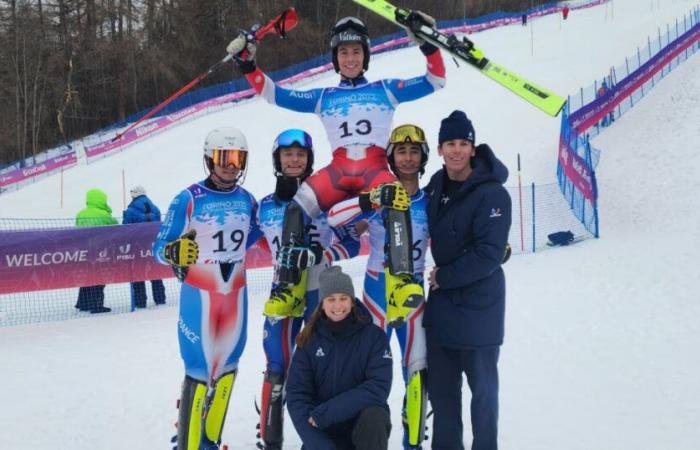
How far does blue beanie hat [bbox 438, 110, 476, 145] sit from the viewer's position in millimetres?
3672

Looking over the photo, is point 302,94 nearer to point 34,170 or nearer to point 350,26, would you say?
point 350,26

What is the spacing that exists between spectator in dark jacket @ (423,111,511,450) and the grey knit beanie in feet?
1.82

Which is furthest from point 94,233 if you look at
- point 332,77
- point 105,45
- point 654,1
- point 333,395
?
point 654,1

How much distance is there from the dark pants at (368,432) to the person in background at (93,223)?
7206 mm

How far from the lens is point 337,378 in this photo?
138 inches

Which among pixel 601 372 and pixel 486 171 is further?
pixel 601 372

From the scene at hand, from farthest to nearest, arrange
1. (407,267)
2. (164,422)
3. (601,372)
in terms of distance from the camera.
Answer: (601,372)
(164,422)
(407,267)

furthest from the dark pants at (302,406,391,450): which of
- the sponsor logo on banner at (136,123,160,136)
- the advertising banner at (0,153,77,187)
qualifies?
the sponsor logo on banner at (136,123,160,136)

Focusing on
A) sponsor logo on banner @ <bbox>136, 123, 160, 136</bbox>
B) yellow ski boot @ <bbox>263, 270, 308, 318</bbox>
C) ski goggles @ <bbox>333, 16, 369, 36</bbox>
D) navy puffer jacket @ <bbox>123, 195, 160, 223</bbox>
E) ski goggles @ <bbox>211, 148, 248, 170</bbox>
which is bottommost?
yellow ski boot @ <bbox>263, 270, 308, 318</bbox>

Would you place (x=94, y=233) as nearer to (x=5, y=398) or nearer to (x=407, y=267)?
(x=5, y=398)

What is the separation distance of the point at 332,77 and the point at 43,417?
2803 cm

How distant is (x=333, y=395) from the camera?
3512 mm

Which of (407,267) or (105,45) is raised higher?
(105,45)

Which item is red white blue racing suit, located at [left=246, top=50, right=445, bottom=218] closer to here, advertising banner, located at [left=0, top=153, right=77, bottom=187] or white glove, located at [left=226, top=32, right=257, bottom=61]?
white glove, located at [left=226, top=32, right=257, bottom=61]
